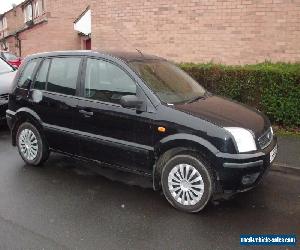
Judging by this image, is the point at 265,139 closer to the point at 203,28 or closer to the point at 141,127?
the point at 141,127

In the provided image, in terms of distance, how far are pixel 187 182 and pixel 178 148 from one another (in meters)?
0.40

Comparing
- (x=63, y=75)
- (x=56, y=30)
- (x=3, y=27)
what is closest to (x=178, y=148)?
(x=63, y=75)

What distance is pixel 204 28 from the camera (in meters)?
9.92

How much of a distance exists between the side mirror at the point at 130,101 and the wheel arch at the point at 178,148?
0.52 metres

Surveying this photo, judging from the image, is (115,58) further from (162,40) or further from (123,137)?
(162,40)

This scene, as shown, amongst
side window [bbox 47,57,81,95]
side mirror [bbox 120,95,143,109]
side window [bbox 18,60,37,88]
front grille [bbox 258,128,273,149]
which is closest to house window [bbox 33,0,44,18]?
side window [bbox 18,60,37,88]

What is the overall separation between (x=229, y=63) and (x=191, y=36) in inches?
51.0

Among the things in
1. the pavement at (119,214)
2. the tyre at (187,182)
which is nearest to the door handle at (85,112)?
the pavement at (119,214)

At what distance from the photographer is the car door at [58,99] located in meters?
5.23

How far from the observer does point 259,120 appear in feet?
15.3

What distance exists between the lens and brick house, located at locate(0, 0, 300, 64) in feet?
29.4

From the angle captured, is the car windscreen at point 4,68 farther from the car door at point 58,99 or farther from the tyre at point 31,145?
the car door at point 58,99

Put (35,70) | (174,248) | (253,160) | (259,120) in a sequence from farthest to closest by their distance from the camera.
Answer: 1. (35,70)
2. (259,120)
3. (253,160)
4. (174,248)

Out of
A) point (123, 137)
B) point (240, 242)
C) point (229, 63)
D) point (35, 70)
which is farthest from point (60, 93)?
point (229, 63)
